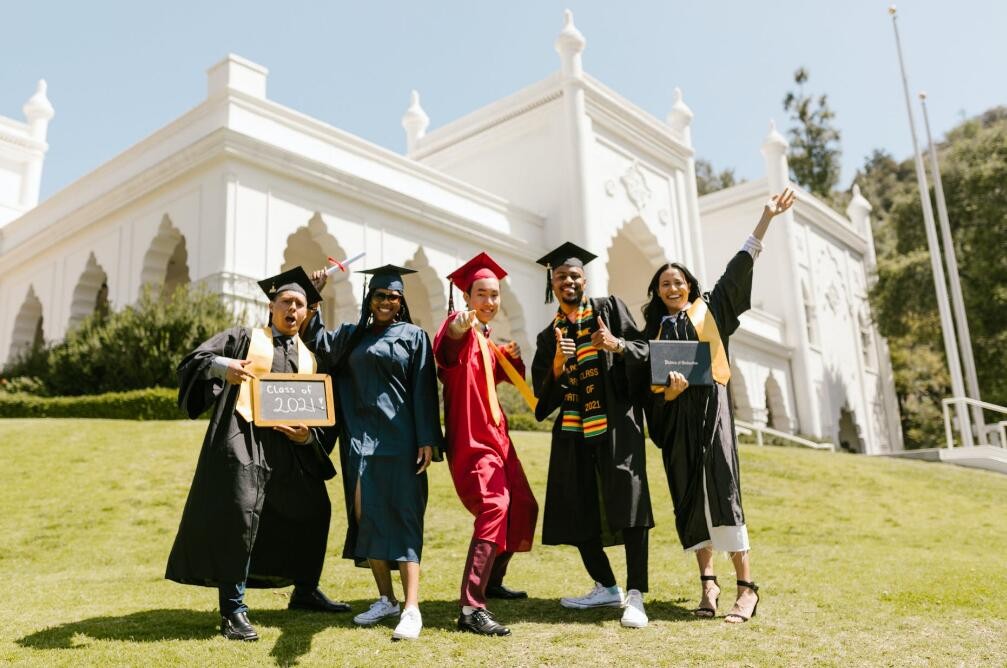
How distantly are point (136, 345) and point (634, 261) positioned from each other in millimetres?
15790

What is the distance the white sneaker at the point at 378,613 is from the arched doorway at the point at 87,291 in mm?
15359

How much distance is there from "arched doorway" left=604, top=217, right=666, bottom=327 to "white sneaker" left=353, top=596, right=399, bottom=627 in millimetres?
19245

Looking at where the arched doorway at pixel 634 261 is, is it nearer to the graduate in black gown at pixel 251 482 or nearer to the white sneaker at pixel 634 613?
the graduate in black gown at pixel 251 482

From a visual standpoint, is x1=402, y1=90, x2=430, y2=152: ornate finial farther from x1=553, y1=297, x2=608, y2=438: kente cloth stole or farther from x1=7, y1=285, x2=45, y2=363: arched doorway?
x1=553, y1=297, x2=608, y2=438: kente cloth stole

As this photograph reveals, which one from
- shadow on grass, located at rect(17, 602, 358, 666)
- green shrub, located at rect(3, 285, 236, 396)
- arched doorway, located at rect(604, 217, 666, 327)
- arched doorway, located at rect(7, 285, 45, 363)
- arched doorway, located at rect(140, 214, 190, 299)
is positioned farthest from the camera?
arched doorway, located at rect(604, 217, 666, 327)

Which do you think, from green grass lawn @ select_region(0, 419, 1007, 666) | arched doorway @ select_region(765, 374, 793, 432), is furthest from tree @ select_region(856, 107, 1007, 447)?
green grass lawn @ select_region(0, 419, 1007, 666)

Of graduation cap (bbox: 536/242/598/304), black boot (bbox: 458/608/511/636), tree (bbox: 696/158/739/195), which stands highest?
tree (bbox: 696/158/739/195)

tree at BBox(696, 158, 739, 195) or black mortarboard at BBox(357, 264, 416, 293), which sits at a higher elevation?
tree at BBox(696, 158, 739, 195)

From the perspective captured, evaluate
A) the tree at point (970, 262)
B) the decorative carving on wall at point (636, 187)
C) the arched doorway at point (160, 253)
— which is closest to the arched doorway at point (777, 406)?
the tree at point (970, 262)

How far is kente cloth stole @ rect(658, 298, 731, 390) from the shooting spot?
4.93 metres

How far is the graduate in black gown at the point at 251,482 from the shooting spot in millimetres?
4246

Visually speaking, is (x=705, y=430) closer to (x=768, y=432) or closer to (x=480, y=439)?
(x=480, y=439)

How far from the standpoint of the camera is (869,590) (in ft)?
17.8

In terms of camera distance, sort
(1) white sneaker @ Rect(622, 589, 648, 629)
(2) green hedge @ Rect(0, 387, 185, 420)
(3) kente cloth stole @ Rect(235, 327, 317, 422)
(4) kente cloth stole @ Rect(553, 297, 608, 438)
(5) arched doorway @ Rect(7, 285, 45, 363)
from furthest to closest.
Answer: (5) arched doorway @ Rect(7, 285, 45, 363) < (2) green hedge @ Rect(0, 387, 185, 420) < (4) kente cloth stole @ Rect(553, 297, 608, 438) < (3) kente cloth stole @ Rect(235, 327, 317, 422) < (1) white sneaker @ Rect(622, 589, 648, 629)
